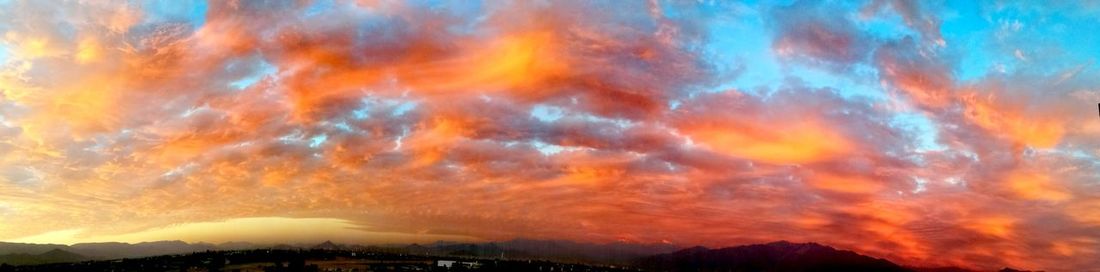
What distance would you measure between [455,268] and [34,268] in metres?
106

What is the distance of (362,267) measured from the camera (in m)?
146

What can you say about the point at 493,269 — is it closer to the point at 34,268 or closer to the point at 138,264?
the point at 138,264

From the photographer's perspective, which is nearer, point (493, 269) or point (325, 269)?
point (325, 269)

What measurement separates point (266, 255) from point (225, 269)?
39.6 meters

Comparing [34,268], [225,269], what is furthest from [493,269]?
[34,268]

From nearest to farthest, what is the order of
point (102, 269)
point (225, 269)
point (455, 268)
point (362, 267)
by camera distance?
1. point (225, 269)
2. point (102, 269)
3. point (362, 267)
4. point (455, 268)

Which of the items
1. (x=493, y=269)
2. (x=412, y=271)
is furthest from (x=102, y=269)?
(x=493, y=269)

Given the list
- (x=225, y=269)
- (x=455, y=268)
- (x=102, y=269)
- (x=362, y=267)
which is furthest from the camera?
(x=455, y=268)

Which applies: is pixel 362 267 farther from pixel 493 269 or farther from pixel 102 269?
pixel 102 269

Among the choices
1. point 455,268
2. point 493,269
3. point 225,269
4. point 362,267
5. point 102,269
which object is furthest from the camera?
point 493,269

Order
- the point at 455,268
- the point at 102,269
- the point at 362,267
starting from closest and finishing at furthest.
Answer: the point at 102,269 → the point at 362,267 → the point at 455,268

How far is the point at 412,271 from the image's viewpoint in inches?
5704

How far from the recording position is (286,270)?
426ft

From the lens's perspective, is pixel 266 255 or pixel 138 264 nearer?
pixel 138 264
